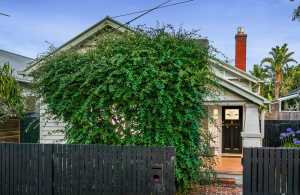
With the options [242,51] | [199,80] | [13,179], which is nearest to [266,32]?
[242,51]

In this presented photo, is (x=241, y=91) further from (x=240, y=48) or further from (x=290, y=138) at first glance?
(x=240, y=48)

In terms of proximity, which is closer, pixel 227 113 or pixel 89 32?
pixel 89 32

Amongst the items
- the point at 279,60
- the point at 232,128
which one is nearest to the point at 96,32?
the point at 232,128

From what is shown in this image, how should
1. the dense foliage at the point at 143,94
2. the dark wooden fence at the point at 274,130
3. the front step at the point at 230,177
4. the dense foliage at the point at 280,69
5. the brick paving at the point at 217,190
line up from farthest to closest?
the dense foliage at the point at 280,69, the dark wooden fence at the point at 274,130, the front step at the point at 230,177, the brick paving at the point at 217,190, the dense foliage at the point at 143,94

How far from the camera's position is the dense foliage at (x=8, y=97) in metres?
11.1

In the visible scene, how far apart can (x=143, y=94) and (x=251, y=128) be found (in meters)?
4.51

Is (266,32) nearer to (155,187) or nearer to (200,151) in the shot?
(200,151)

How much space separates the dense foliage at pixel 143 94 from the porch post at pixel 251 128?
2.58m

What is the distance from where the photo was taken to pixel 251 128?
31.3 feet

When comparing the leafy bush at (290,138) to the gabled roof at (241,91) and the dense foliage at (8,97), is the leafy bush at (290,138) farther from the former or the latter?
the dense foliage at (8,97)

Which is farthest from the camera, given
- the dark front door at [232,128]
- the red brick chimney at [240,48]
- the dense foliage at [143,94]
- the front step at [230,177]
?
the red brick chimney at [240,48]

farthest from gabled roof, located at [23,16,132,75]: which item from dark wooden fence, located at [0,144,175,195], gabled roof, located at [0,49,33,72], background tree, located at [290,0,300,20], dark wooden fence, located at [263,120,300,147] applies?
dark wooden fence, located at [263,120,300,147]

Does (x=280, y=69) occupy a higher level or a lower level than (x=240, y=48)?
higher

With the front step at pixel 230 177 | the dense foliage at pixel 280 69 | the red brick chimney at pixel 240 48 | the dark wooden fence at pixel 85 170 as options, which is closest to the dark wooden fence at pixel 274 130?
the red brick chimney at pixel 240 48
